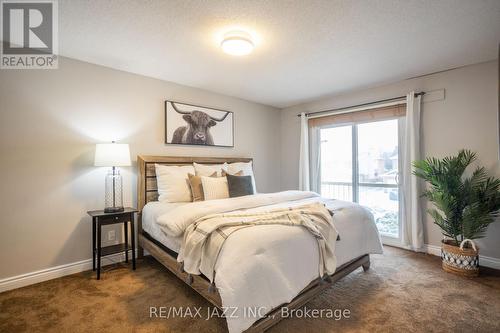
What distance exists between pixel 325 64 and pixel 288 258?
2260mm

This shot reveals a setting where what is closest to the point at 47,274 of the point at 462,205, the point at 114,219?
the point at 114,219

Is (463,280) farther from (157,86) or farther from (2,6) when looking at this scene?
(2,6)

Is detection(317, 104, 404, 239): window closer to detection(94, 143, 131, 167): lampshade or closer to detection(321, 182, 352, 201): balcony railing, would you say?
detection(321, 182, 352, 201): balcony railing

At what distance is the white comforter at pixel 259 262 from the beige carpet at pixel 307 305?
1.13 ft

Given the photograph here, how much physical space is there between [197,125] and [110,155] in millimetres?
1375

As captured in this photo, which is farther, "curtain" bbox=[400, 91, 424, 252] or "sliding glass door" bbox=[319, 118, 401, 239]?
"sliding glass door" bbox=[319, 118, 401, 239]

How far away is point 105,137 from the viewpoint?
2.78 meters

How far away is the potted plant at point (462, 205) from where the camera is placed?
2422mm

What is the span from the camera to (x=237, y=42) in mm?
2100

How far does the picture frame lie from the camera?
330 cm

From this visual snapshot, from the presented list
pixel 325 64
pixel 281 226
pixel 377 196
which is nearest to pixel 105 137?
pixel 281 226

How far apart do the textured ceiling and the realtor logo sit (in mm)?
98

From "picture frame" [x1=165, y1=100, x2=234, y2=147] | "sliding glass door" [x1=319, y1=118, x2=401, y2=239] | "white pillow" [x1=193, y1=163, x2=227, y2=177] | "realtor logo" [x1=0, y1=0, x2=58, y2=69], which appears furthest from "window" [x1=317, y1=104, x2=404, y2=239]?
"realtor logo" [x1=0, y1=0, x2=58, y2=69]

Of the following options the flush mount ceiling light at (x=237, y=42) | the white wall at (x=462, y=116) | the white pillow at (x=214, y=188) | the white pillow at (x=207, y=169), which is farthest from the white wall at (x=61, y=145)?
the white wall at (x=462, y=116)
